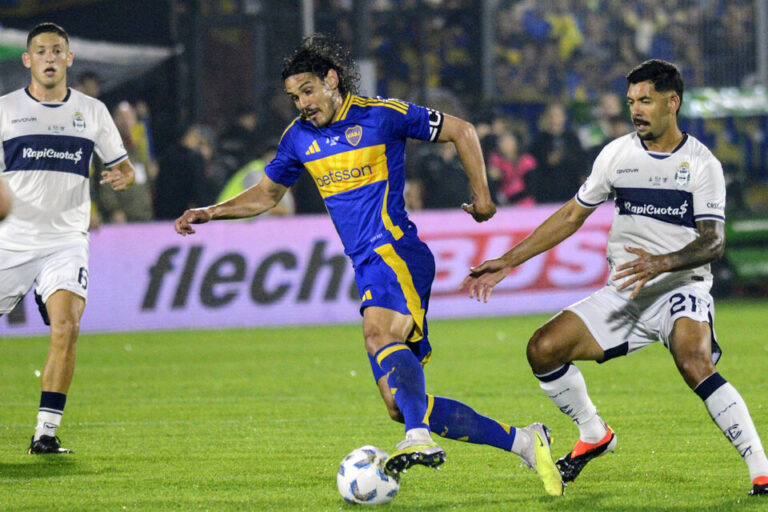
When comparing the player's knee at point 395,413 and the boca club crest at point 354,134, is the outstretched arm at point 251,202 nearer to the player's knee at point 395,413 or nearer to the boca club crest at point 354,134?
the boca club crest at point 354,134

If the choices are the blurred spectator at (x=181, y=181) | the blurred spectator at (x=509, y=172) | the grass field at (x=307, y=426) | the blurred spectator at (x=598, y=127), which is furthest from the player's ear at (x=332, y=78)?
the blurred spectator at (x=598, y=127)

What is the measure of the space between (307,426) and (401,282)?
2481mm

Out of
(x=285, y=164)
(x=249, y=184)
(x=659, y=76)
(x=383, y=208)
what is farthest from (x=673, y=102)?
(x=249, y=184)

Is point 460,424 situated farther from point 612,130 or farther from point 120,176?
point 612,130

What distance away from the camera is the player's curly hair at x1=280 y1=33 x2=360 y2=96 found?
19.8 ft

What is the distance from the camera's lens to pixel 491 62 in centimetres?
1994

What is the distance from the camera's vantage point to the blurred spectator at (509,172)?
16.7 metres

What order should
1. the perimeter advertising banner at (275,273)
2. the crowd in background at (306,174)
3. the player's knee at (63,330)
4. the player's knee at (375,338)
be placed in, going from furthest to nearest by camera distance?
the crowd in background at (306,174)
the perimeter advertising banner at (275,273)
the player's knee at (63,330)
the player's knee at (375,338)

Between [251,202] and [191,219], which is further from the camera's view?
→ [251,202]

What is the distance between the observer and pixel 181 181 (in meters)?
15.7

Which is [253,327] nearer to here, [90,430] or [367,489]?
[90,430]

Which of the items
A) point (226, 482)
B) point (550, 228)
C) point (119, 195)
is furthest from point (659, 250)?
point (119, 195)

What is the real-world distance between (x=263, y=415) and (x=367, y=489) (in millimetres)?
3193

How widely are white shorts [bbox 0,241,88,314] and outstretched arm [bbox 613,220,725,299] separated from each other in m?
3.17
